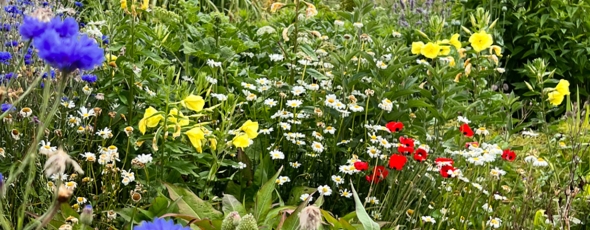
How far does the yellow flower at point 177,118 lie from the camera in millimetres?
2232

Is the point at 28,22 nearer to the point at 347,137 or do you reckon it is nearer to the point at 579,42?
the point at 347,137

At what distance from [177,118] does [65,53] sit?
4.51ft

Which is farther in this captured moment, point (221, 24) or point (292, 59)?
point (221, 24)

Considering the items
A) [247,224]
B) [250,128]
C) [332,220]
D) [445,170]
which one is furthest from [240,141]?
[247,224]

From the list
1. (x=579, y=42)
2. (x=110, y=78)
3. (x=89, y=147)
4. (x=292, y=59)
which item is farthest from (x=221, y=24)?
(x=579, y=42)

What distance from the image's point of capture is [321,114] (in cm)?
271

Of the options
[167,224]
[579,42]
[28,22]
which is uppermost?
[28,22]

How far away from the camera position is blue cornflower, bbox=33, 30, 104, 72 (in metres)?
0.89

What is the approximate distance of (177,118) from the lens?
7.41 ft

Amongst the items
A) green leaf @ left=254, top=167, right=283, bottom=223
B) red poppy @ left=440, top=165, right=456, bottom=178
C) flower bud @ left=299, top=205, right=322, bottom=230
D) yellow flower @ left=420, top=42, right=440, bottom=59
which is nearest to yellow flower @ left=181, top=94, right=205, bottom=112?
green leaf @ left=254, top=167, right=283, bottom=223

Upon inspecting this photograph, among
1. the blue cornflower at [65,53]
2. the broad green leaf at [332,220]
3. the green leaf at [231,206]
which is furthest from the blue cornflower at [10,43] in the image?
the blue cornflower at [65,53]

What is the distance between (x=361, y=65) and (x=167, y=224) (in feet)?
7.47

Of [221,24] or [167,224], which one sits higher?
A: [167,224]

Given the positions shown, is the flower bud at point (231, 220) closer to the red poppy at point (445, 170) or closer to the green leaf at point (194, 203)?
the green leaf at point (194, 203)
